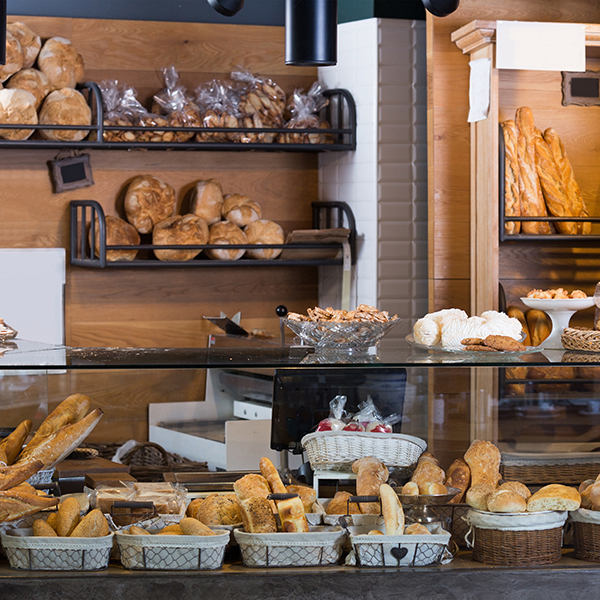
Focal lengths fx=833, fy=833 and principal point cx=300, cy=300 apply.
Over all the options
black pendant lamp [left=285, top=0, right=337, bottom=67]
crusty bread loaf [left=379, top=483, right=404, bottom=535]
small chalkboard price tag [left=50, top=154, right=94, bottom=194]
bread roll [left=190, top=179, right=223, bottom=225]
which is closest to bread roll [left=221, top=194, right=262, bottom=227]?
bread roll [left=190, top=179, right=223, bottom=225]

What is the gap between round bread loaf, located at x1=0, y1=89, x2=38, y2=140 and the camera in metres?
3.04

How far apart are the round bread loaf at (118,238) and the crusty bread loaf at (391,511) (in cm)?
204

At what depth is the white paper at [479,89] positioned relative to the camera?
9.62 feet

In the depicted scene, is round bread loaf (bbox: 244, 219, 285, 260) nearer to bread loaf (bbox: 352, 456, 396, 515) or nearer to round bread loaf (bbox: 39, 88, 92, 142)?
→ round bread loaf (bbox: 39, 88, 92, 142)

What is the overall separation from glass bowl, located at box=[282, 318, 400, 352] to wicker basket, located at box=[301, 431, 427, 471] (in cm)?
17

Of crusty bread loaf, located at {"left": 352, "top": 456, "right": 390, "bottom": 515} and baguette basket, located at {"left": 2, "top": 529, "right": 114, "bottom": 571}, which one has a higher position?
crusty bread loaf, located at {"left": 352, "top": 456, "right": 390, "bottom": 515}

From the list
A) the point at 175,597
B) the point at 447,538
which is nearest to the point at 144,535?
the point at 175,597

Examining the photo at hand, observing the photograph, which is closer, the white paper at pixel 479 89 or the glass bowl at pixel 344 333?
the glass bowl at pixel 344 333

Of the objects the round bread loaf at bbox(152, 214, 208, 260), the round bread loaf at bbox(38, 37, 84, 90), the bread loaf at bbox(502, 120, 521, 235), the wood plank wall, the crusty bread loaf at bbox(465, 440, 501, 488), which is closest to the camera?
the crusty bread loaf at bbox(465, 440, 501, 488)

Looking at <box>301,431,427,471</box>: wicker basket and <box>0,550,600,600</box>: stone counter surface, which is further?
<box>301,431,427,471</box>: wicker basket

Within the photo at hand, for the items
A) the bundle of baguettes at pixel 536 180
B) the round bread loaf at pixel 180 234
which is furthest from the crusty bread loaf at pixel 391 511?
the round bread loaf at pixel 180 234

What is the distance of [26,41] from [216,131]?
2.58 feet

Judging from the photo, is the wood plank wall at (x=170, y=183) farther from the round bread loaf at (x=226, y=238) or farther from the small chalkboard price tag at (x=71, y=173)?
the round bread loaf at (x=226, y=238)

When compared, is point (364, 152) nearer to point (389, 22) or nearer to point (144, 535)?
point (389, 22)
